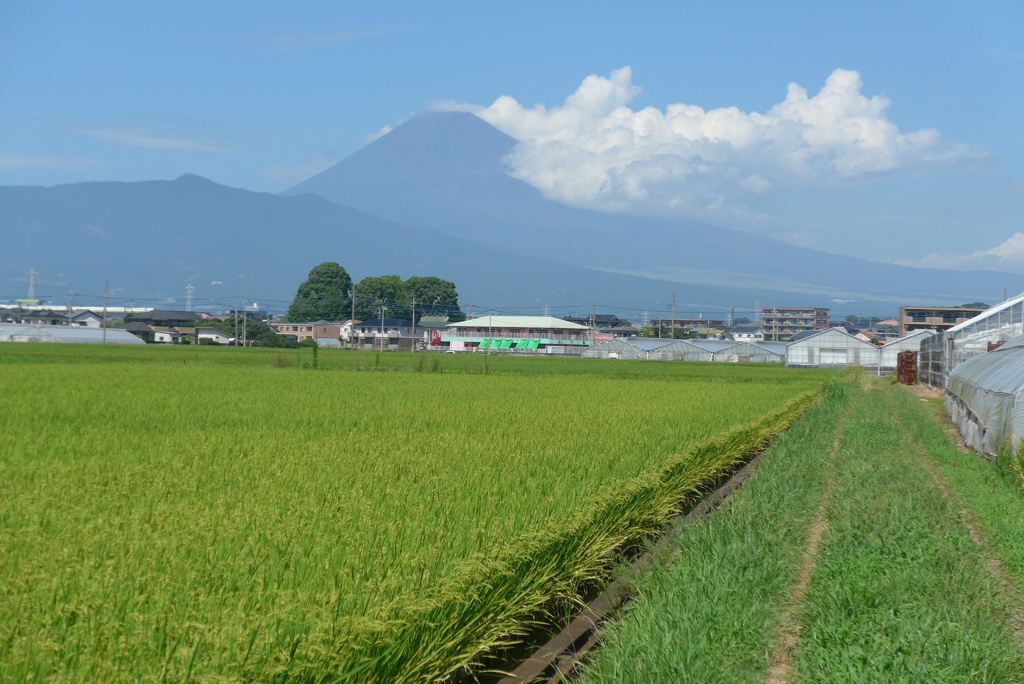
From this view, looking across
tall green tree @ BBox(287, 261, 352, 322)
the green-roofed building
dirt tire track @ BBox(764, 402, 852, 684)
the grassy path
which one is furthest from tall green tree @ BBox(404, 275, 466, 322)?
dirt tire track @ BBox(764, 402, 852, 684)

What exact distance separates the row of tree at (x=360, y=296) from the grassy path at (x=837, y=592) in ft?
363

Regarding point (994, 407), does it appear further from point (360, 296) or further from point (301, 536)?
point (360, 296)

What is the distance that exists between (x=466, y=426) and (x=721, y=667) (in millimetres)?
5436

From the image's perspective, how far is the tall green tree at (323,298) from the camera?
117 meters

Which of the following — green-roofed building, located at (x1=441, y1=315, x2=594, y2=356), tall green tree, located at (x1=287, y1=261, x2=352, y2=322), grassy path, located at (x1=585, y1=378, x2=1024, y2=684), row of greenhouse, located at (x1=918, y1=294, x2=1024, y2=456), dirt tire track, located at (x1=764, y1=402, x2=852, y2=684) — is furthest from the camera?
tall green tree, located at (x1=287, y1=261, x2=352, y2=322)

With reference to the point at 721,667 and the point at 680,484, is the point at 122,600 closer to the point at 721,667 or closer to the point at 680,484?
the point at 721,667

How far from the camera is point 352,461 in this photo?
18.8ft

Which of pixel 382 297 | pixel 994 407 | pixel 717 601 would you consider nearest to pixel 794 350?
pixel 994 407

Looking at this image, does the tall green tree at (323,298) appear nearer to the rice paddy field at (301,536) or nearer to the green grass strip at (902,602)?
the rice paddy field at (301,536)

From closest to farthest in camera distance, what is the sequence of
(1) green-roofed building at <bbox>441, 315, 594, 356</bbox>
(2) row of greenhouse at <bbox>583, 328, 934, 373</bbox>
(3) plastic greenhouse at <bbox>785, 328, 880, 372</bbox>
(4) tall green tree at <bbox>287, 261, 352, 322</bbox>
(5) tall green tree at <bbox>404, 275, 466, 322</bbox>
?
(2) row of greenhouse at <bbox>583, 328, 934, 373</bbox>
(3) plastic greenhouse at <bbox>785, 328, 880, 372</bbox>
(1) green-roofed building at <bbox>441, 315, 594, 356</bbox>
(4) tall green tree at <bbox>287, 261, 352, 322</bbox>
(5) tall green tree at <bbox>404, 275, 466, 322</bbox>

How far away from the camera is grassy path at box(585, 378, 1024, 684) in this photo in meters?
3.75

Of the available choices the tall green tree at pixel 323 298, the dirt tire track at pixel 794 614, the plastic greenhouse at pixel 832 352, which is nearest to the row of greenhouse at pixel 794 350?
the plastic greenhouse at pixel 832 352

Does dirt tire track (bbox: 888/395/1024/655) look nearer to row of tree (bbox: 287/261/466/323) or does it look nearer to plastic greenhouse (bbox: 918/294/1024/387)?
plastic greenhouse (bbox: 918/294/1024/387)

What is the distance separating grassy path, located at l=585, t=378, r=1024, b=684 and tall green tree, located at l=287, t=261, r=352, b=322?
113 metres
